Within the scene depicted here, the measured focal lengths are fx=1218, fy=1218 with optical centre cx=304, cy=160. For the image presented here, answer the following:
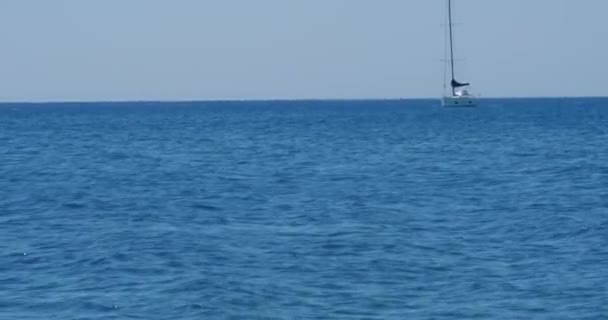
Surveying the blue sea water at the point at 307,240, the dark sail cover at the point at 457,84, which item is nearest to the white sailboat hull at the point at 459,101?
the dark sail cover at the point at 457,84

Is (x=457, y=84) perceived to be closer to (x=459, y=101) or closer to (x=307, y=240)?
(x=459, y=101)

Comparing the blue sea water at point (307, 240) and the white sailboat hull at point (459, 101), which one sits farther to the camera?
the white sailboat hull at point (459, 101)

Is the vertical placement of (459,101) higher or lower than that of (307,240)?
lower

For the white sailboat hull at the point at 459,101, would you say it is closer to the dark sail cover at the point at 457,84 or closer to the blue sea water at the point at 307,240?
the dark sail cover at the point at 457,84

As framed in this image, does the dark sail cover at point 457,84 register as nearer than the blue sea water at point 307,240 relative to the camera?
No

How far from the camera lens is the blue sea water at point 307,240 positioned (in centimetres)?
1564

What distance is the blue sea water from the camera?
15641mm

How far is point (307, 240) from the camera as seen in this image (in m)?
21.1

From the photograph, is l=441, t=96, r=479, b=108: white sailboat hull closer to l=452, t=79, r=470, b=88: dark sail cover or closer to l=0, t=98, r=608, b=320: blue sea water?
l=452, t=79, r=470, b=88: dark sail cover

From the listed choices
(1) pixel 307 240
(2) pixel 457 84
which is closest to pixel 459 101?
(2) pixel 457 84

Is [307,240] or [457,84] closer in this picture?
[307,240]

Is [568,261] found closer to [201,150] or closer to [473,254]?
[473,254]

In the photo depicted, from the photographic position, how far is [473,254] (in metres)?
19.5

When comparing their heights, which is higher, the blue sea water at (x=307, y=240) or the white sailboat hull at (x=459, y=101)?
the blue sea water at (x=307, y=240)
